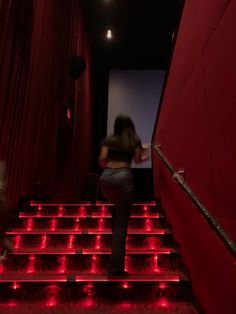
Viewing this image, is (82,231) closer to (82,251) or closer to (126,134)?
(82,251)

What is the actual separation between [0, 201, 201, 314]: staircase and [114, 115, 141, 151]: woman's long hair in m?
1.00

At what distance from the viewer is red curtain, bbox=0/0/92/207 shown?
351 cm

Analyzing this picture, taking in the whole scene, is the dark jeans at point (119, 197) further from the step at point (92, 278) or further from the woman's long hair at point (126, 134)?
the woman's long hair at point (126, 134)

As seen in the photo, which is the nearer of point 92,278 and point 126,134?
point 92,278

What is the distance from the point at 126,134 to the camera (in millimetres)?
2496

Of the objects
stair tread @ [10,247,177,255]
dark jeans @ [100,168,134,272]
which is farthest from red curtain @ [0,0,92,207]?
dark jeans @ [100,168,134,272]

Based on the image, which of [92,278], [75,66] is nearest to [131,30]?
[75,66]

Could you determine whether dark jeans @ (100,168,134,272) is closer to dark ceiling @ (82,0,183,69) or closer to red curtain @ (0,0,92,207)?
red curtain @ (0,0,92,207)

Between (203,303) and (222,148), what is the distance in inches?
43.4

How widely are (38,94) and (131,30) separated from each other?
14.9 feet

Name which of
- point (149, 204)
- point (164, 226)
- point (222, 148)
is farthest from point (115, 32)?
point (222, 148)

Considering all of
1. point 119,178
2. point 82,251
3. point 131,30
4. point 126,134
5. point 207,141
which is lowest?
point 82,251

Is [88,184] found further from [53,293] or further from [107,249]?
[53,293]

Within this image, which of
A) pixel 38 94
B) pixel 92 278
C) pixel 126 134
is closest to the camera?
pixel 92 278
